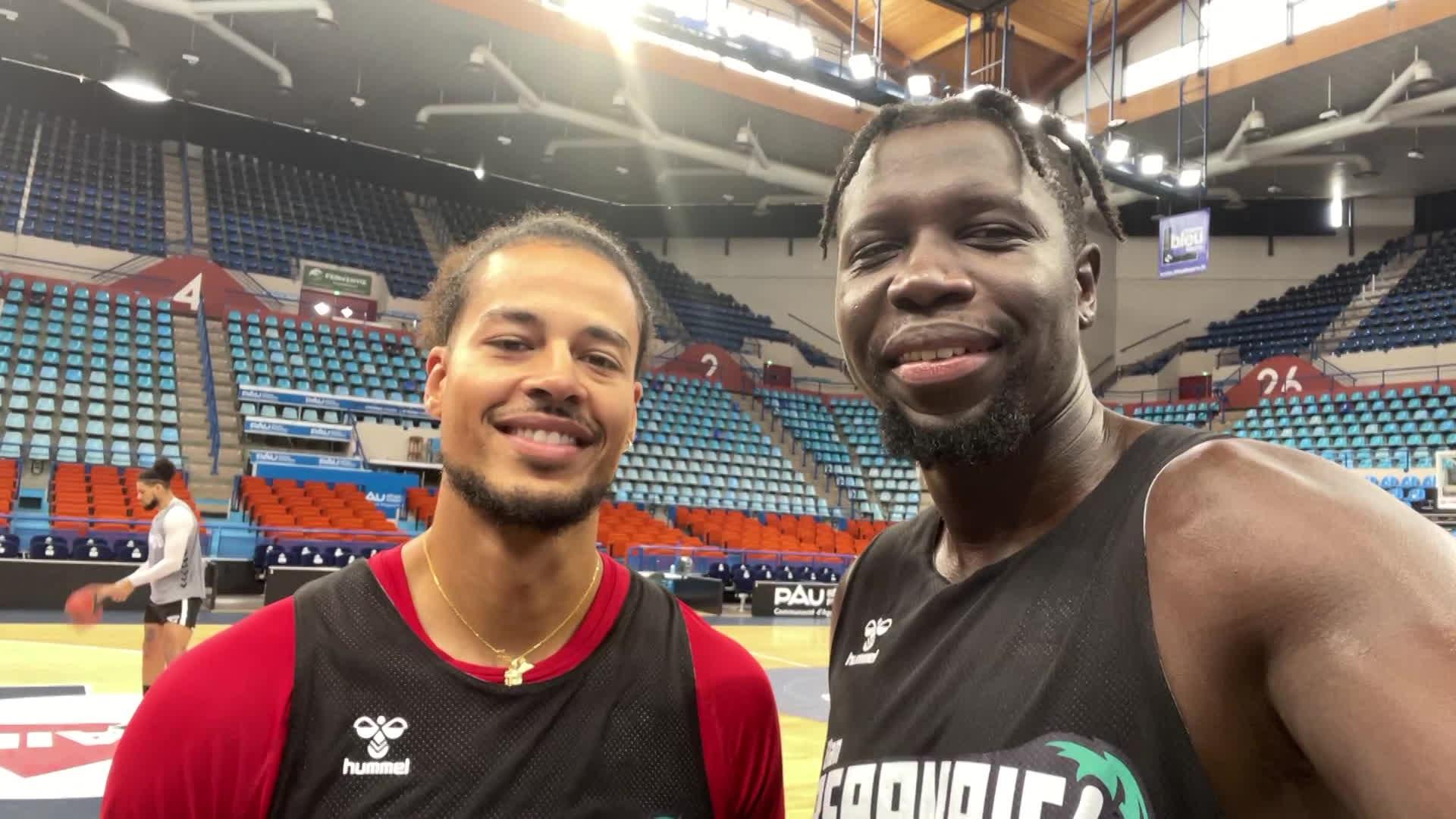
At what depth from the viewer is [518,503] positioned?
1519 millimetres

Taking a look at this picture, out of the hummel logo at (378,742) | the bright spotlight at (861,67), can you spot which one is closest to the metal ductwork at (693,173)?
the bright spotlight at (861,67)

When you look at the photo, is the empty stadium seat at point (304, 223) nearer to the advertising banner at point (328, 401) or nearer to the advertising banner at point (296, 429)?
the advertising banner at point (328, 401)

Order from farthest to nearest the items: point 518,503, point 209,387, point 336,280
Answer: point 336,280
point 209,387
point 518,503

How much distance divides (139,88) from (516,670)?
2046 cm

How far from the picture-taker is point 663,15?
13.4 m

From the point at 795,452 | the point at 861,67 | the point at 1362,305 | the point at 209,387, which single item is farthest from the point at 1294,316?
the point at 209,387

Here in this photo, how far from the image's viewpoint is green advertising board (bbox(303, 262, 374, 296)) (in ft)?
65.9

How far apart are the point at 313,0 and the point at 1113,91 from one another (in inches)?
556

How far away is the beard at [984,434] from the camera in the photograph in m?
1.30

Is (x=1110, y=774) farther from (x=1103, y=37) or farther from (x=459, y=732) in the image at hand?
(x=1103, y=37)

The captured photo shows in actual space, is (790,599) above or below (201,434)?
below

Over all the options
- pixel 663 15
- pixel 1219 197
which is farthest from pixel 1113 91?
pixel 663 15

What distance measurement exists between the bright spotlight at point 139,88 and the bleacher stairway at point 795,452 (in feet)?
42.5

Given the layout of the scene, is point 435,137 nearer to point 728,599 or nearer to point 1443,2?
point 728,599
